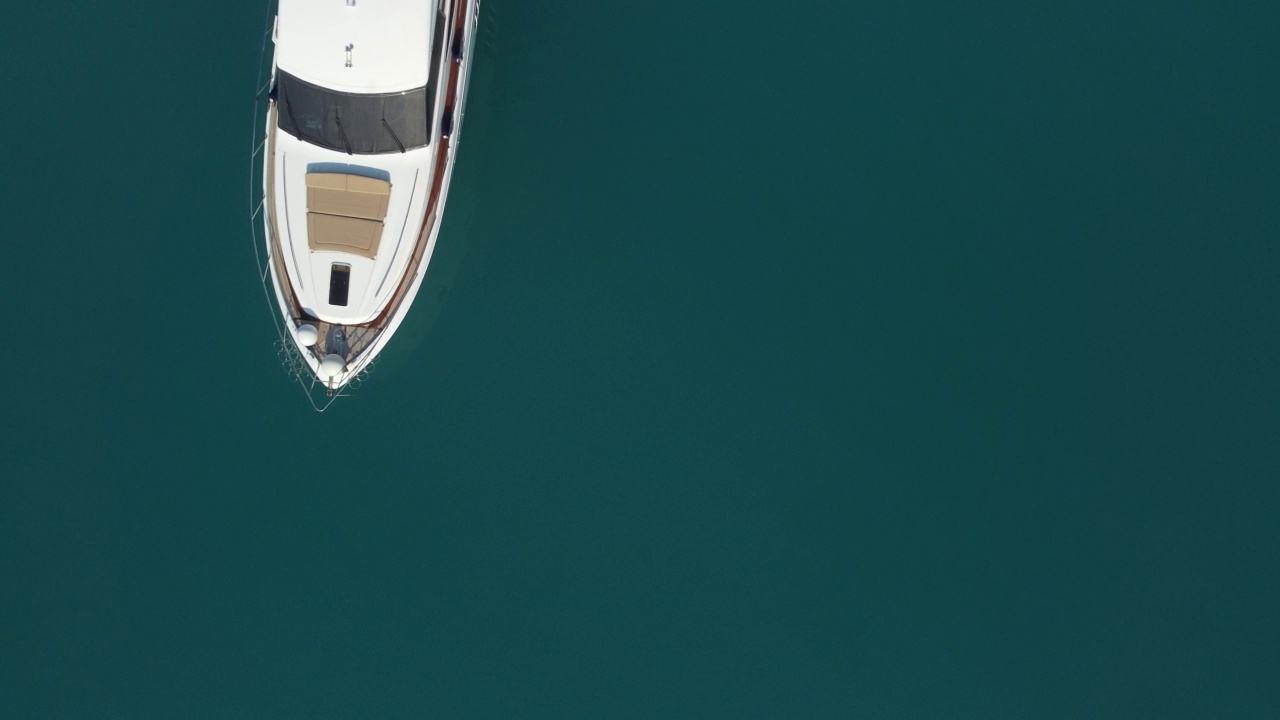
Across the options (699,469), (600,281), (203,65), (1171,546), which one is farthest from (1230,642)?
(203,65)

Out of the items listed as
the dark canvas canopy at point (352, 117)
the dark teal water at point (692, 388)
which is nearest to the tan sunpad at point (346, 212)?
the dark canvas canopy at point (352, 117)

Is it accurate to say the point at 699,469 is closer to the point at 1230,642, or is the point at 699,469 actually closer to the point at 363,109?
the point at 363,109

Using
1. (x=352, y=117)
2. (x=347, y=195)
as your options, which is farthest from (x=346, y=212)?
(x=352, y=117)

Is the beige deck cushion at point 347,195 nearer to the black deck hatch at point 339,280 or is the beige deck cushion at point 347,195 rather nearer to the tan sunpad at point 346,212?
the tan sunpad at point 346,212

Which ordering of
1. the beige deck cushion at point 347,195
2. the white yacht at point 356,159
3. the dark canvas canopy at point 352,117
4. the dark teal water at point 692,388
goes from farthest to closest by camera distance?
the dark teal water at point 692,388 < the beige deck cushion at point 347,195 < the dark canvas canopy at point 352,117 < the white yacht at point 356,159

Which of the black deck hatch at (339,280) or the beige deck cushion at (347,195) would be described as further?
the black deck hatch at (339,280)

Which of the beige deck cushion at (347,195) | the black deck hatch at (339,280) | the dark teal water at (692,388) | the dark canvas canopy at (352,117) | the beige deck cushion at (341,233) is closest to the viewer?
the dark canvas canopy at (352,117)

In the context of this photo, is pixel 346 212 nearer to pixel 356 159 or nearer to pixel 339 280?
pixel 356 159
